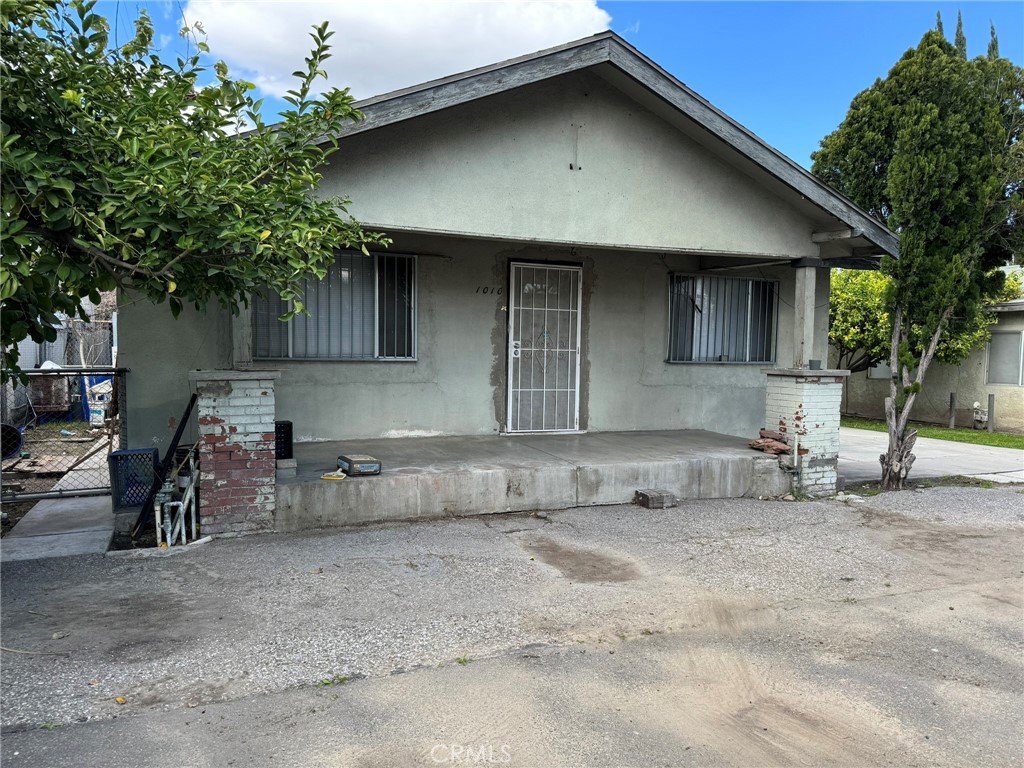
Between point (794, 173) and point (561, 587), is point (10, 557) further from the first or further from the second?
point (794, 173)

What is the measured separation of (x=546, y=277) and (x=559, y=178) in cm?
229

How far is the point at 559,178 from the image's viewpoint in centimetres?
703

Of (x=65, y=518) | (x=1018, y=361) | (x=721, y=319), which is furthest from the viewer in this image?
(x=1018, y=361)

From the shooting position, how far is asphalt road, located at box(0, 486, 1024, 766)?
10.1 feet

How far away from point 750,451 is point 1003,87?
35.2 ft

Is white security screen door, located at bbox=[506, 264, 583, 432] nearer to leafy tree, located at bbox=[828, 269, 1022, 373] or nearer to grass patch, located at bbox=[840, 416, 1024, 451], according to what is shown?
grass patch, located at bbox=[840, 416, 1024, 451]

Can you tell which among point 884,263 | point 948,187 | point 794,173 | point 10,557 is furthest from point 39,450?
point 948,187

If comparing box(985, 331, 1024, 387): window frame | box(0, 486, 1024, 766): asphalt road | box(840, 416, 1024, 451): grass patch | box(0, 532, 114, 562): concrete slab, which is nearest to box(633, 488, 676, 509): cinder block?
box(0, 486, 1024, 766): asphalt road

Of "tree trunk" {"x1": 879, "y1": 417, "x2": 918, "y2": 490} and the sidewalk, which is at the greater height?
"tree trunk" {"x1": 879, "y1": 417, "x2": 918, "y2": 490}

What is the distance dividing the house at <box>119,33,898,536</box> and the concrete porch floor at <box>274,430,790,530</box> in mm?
733

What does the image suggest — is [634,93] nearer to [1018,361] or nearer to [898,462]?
[898,462]

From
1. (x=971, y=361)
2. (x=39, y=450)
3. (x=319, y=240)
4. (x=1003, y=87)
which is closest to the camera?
(x=319, y=240)

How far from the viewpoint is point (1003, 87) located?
44.8ft

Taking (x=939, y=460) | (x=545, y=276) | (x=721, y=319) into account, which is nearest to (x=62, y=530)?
(x=545, y=276)
